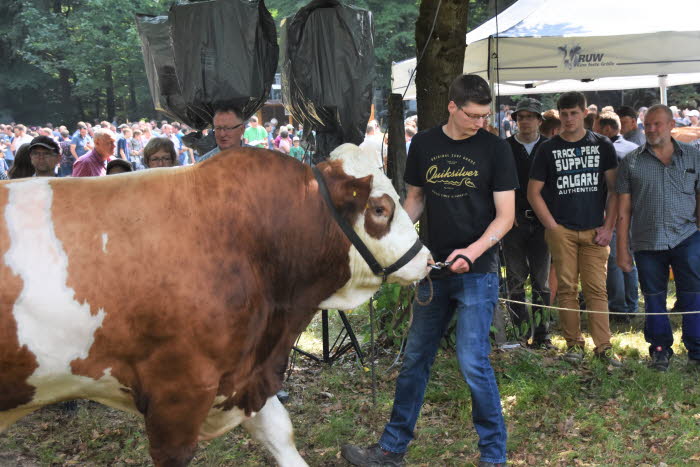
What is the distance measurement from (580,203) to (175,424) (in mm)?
4235

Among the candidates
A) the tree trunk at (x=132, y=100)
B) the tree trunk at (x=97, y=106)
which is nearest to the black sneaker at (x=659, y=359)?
the tree trunk at (x=132, y=100)

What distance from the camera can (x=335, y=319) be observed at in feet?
25.3

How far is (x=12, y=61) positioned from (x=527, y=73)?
37951mm

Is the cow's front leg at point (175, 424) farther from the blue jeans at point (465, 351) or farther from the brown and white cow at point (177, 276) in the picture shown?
the blue jeans at point (465, 351)

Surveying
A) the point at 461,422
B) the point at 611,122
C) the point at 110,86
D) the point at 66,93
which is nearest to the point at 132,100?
the point at 110,86

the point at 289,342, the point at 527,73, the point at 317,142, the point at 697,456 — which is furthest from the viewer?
the point at 527,73

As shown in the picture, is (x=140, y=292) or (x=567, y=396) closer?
(x=140, y=292)

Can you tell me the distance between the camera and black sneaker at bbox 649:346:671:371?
5.64 meters

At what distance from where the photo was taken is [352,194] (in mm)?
3094

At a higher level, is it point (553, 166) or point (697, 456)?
point (553, 166)

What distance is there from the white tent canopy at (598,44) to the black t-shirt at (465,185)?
2.85 metres

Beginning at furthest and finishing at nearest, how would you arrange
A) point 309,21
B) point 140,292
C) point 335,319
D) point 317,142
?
point 335,319
point 317,142
point 309,21
point 140,292

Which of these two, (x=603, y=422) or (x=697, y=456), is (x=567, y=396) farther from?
(x=697, y=456)

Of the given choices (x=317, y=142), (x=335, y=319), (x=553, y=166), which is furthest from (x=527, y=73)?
(x=335, y=319)
